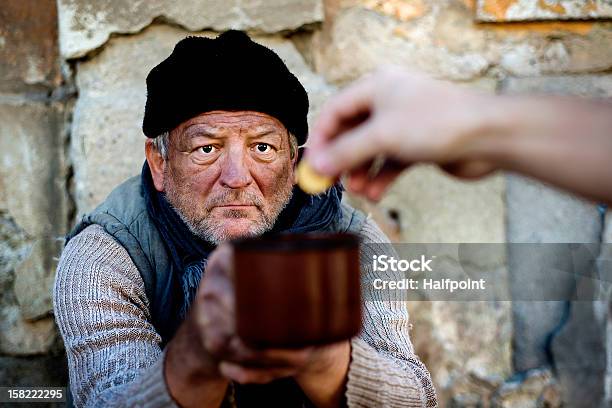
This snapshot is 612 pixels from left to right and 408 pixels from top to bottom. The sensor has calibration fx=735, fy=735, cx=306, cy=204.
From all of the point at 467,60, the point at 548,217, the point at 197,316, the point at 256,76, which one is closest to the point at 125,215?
the point at 256,76

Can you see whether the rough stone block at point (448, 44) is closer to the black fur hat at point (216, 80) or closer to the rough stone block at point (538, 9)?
the rough stone block at point (538, 9)

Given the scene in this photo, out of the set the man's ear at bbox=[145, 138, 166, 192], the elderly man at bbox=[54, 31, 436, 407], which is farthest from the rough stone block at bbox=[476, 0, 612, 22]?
the man's ear at bbox=[145, 138, 166, 192]

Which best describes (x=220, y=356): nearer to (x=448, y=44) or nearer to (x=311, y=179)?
(x=311, y=179)

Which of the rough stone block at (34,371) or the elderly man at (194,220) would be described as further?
the rough stone block at (34,371)

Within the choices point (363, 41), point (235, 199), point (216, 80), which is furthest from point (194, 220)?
point (363, 41)

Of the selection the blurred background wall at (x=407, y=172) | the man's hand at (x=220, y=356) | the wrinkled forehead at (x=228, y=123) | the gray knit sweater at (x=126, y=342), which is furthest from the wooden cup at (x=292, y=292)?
the blurred background wall at (x=407, y=172)

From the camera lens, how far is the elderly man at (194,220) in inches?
63.6

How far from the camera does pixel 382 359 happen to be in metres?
1.45

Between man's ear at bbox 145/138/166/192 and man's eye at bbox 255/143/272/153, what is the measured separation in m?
0.29

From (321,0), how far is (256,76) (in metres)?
0.55

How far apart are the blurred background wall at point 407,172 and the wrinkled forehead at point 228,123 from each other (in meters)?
0.40

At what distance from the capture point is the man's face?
1.93 meters

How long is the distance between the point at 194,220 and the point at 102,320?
1.40 ft

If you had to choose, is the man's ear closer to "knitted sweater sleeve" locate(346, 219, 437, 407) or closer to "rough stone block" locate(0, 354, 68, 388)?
"knitted sweater sleeve" locate(346, 219, 437, 407)
